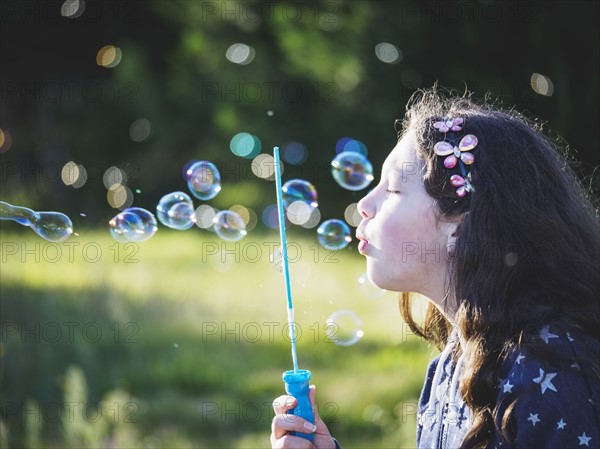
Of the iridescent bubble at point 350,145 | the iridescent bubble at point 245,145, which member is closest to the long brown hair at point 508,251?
the iridescent bubble at point 350,145

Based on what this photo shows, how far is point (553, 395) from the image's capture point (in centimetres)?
152

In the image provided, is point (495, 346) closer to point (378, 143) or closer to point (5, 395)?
point (5, 395)

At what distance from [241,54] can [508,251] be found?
328 inches

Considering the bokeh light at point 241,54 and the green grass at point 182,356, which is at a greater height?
the bokeh light at point 241,54

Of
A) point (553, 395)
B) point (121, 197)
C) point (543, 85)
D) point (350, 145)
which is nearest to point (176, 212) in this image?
point (553, 395)

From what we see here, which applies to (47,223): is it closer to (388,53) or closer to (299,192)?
(299,192)

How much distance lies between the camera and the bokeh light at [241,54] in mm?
9750

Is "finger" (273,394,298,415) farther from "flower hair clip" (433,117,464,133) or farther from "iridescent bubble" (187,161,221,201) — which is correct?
"iridescent bubble" (187,161,221,201)

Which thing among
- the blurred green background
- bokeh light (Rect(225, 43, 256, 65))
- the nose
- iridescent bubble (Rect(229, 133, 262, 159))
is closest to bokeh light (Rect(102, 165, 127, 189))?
the blurred green background

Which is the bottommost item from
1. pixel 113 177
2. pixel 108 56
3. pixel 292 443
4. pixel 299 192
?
pixel 292 443

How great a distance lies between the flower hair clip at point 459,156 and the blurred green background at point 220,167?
5.94ft

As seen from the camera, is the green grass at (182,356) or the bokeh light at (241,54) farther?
the bokeh light at (241,54)

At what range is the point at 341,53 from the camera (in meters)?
7.93

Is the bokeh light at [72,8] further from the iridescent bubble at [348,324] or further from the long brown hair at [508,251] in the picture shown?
the long brown hair at [508,251]
